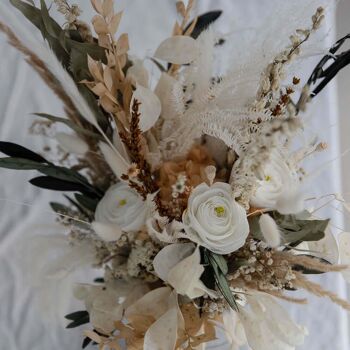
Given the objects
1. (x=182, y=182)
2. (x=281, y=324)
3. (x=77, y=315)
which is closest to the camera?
(x=182, y=182)

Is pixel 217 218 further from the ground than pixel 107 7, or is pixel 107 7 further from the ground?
pixel 107 7

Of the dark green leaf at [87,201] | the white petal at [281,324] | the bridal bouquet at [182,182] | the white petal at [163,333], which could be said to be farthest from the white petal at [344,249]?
the dark green leaf at [87,201]

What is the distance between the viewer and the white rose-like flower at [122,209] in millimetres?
581

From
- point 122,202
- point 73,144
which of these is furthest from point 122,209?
point 73,144

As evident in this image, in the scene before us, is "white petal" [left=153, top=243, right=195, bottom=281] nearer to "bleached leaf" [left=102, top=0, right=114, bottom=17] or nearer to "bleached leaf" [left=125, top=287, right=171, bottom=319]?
"bleached leaf" [left=125, top=287, right=171, bottom=319]

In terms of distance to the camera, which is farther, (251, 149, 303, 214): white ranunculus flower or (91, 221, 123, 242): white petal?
(91, 221, 123, 242): white petal

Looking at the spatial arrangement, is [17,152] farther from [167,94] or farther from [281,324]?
[281,324]

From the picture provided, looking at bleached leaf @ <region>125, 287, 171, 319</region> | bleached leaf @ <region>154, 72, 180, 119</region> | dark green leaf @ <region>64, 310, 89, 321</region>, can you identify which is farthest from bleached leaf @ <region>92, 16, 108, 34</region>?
dark green leaf @ <region>64, 310, 89, 321</region>

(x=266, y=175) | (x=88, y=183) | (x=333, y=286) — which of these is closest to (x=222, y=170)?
(x=266, y=175)

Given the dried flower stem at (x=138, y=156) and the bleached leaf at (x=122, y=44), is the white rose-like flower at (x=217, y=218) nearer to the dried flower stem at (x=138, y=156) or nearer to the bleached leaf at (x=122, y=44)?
the dried flower stem at (x=138, y=156)

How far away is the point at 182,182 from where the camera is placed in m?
0.48

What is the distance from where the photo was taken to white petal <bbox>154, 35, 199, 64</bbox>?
0.57 metres

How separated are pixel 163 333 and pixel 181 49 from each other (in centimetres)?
33

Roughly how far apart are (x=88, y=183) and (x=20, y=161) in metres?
0.09
